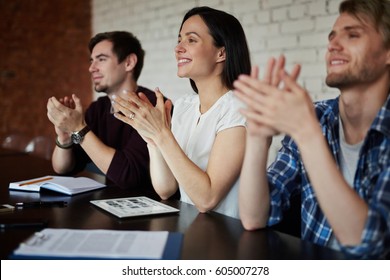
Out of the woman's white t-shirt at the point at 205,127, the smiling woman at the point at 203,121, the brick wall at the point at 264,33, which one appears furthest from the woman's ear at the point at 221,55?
the brick wall at the point at 264,33

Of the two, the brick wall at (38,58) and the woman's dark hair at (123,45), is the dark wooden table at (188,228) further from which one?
the brick wall at (38,58)

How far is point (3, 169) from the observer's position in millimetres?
Answer: 2344

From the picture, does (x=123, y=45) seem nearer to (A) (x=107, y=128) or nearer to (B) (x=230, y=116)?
(A) (x=107, y=128)

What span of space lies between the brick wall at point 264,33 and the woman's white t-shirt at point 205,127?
1018 millimetres

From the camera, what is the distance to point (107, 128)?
237 centimetres

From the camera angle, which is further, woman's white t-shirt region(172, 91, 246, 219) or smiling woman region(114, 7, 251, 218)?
woman's white t-shirt region(172, 91, 246, 219)

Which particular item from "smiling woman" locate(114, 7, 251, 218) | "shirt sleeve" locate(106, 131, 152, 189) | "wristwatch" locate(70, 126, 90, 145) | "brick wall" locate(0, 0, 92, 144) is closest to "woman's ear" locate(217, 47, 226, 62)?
"smiling woman" locate(114, 7, 251, 218)

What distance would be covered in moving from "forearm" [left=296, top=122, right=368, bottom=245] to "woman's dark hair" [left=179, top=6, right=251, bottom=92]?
0.78 meters

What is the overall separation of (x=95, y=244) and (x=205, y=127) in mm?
733

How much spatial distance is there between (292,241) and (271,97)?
0.36 m

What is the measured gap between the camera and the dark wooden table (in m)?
1.08

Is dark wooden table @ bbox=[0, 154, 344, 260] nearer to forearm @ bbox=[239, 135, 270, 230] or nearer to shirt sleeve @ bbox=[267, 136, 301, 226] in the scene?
forearm @ bbox=[239, 135, 270, 230]

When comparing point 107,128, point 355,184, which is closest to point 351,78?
point 355,184
